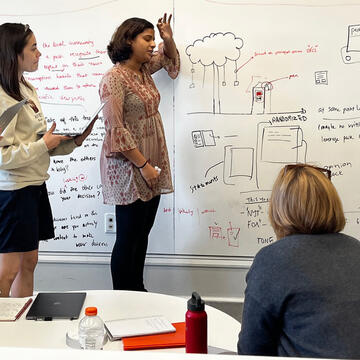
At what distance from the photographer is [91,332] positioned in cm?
122

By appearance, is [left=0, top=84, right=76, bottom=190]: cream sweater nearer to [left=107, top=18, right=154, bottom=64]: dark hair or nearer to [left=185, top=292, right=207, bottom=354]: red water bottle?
[left=107, top=18, right=154, bottom=64]: dark hair

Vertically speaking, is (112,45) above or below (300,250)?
above

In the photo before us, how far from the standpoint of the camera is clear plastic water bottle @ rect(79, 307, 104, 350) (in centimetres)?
121

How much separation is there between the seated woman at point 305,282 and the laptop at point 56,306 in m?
0.57

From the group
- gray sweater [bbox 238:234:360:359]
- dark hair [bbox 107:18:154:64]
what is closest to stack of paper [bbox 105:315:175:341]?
gray sweater [bbox 238:234:360:359]

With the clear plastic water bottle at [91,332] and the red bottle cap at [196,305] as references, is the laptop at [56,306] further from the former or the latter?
the red bottle cap at [196,305]

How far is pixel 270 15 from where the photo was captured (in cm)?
266

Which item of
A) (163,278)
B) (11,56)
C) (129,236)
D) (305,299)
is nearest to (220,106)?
(129,236)

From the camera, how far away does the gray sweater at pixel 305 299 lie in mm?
1023

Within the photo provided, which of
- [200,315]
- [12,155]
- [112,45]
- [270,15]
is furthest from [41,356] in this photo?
[270,15]

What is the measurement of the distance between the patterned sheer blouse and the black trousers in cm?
6

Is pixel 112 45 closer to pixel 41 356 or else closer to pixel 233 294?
pixel 233 294

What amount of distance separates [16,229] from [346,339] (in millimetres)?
1503

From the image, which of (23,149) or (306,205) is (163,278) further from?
(306,205)
